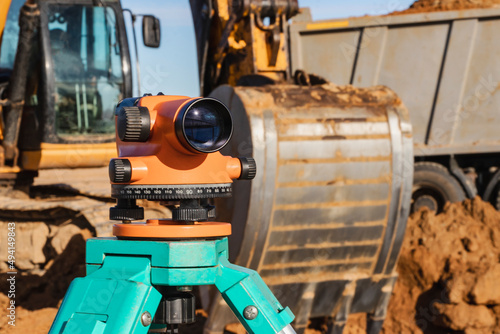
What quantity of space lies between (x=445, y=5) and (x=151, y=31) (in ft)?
17.9

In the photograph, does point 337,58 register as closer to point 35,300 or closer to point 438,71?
point 438,71

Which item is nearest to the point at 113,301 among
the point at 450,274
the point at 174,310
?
the point at 174,310

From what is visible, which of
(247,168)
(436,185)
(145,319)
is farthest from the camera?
(436,185)

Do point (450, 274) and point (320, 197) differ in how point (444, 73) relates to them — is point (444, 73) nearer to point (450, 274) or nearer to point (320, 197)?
point (450, 274)

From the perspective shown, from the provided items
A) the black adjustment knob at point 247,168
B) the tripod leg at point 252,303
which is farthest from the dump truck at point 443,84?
the tripod leg at point 252,303

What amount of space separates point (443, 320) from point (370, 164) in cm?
156

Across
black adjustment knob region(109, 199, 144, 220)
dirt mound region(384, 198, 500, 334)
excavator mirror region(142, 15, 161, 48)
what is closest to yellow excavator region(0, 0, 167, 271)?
excavator mirror region(142, 15, 161, 48)

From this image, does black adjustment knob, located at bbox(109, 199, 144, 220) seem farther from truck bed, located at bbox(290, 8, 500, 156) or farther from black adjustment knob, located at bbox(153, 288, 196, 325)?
truck bed, located at bbox(290, 8, 500, 156)

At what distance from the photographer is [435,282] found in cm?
514

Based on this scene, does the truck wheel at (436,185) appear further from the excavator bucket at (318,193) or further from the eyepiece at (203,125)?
the eyepiece at (203,125)

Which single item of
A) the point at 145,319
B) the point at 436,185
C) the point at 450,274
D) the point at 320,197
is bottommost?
the point at 436,185

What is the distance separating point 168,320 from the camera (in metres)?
1.83

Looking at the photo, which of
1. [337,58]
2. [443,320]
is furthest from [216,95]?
[337,58]

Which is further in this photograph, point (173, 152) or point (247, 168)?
point (247, 168)
